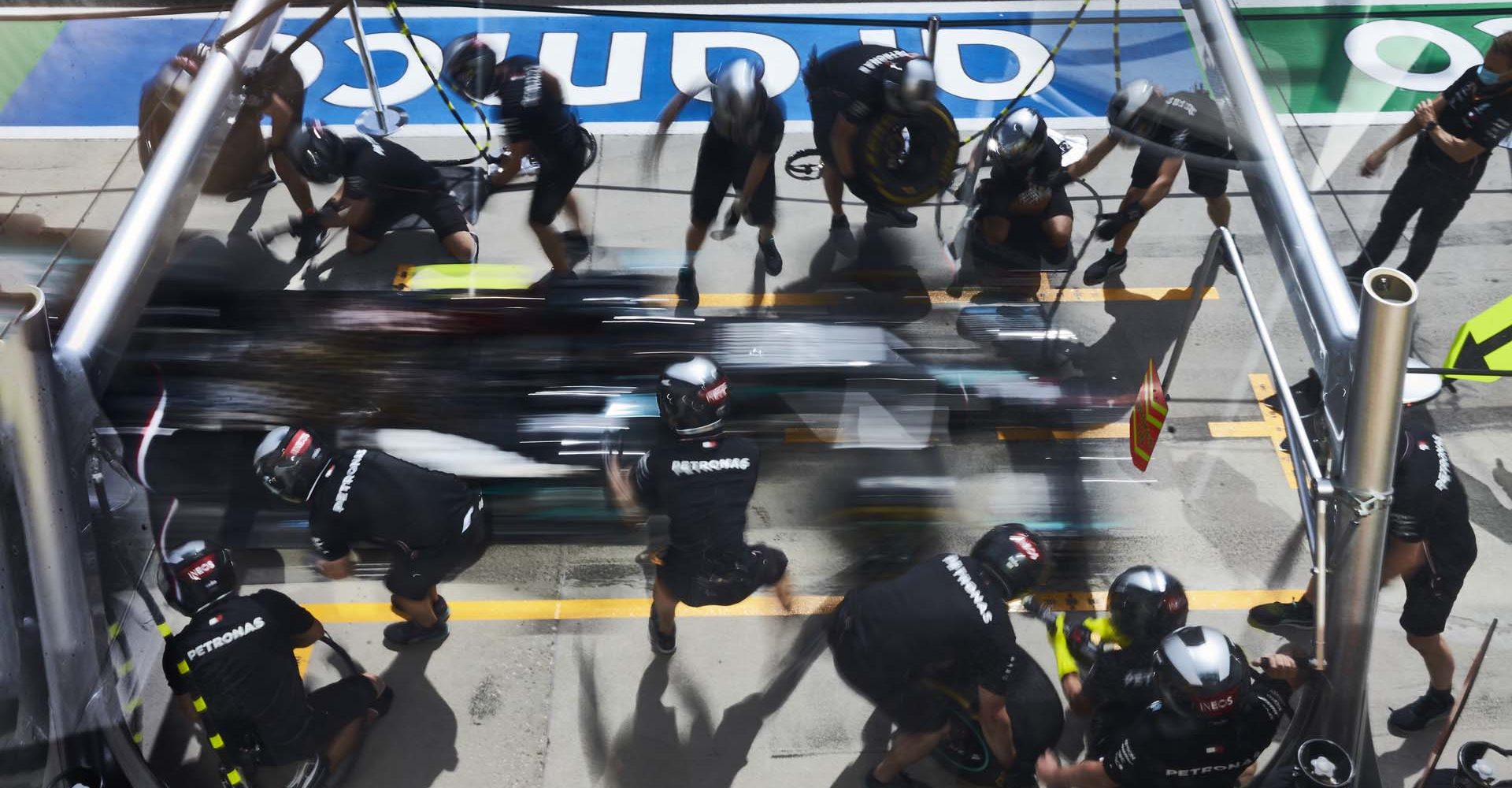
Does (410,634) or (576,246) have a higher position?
(576,246)

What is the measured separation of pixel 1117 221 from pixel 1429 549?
112 inches

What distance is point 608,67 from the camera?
346 inches

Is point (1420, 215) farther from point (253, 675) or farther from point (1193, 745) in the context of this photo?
point (253, 675)

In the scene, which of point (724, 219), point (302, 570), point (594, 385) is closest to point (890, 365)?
point (594, 385)

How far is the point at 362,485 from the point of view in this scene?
13.5ft

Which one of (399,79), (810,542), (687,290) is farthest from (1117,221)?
(399,79)

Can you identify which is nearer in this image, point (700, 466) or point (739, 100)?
point (700, 466)

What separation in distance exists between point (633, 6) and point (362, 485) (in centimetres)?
642

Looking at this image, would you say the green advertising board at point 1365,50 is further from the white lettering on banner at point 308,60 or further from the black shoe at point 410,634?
the white lettering on banner at point 308,60

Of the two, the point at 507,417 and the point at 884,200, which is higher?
the point at 507,417

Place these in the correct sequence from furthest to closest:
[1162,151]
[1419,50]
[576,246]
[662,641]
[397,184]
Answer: [1419,50] → [576,246] → [1162,151] → [397,184] → [662,641]

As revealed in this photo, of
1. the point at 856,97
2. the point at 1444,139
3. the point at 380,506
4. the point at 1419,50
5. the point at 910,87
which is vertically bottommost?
the point at 1419,50

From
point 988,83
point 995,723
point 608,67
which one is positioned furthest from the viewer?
point 608,67

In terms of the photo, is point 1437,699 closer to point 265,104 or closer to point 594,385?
point 594,385
